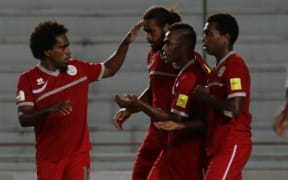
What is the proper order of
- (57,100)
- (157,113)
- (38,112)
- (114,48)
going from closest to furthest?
(157,113), (38,112), (57,100), (114,48)

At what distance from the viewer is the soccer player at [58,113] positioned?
6285 mm

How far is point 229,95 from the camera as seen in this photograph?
5.74 m

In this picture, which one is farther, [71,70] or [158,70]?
[158,70]

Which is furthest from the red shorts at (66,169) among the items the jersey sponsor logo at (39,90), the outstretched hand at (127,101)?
the outstretched hand at (127,101)

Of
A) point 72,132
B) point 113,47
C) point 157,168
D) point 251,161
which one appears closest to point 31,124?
point 72,132

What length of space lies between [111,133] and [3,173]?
182 cm

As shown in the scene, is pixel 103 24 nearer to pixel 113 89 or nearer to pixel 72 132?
pixel 113 89

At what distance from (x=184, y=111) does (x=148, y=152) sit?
2.35 ft

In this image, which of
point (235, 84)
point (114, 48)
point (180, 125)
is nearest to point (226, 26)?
point (235, 84)

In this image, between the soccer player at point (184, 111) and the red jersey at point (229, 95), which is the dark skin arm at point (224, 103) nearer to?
the red jersey at point (229, 95)

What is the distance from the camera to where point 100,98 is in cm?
1116

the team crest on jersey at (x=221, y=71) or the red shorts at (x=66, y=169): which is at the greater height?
the team crest on jersey at (x=221, y=71)

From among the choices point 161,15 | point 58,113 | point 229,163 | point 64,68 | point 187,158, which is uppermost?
point 161,15

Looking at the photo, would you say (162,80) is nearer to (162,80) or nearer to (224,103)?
(162,80)
